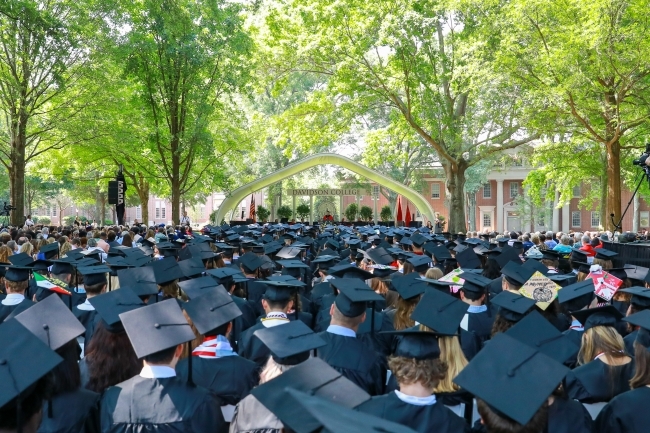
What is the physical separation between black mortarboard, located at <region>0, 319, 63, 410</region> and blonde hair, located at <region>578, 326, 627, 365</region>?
314 centimetres

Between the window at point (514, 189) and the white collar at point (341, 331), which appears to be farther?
the window at point (514, 189)

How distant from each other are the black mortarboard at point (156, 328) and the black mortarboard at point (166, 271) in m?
3.38

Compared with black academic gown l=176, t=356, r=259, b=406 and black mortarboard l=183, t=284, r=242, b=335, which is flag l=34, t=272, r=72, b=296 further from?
black academic gown l=176, t=356, r=259, b=406

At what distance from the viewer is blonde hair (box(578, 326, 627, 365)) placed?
160 inches

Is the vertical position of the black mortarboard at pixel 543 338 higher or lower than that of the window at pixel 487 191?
lower

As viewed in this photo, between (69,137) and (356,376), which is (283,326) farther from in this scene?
(69,137)

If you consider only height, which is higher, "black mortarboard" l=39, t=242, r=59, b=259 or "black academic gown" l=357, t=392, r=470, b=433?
"black mortarboard" l=39, t=242, r=59, b=259

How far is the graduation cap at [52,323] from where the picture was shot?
368cm

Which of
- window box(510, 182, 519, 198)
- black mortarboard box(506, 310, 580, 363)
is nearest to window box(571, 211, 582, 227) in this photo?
window box(510, 182, 519, 198)

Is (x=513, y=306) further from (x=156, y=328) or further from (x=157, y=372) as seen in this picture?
(x=157, y=372)

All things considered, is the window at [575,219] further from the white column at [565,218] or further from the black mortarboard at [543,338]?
the black mortarboard at [543,338]

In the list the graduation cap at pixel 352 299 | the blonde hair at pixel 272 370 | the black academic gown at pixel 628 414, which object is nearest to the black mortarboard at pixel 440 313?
the graduation cap at pixel 352 299

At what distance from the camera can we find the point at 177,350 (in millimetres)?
3457

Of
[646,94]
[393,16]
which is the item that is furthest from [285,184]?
[646,94]
